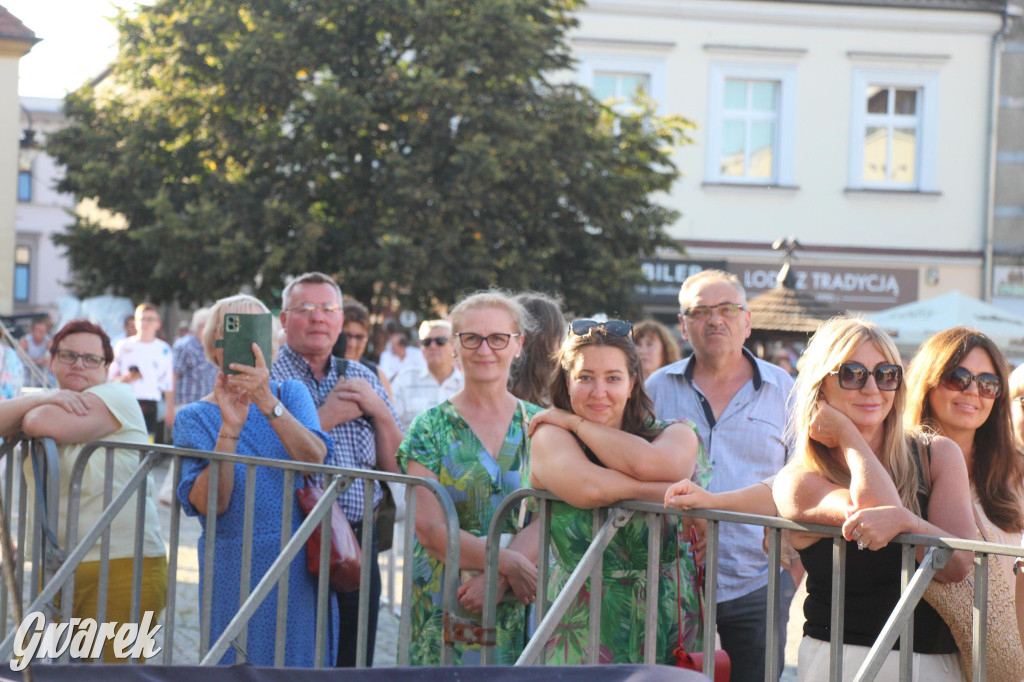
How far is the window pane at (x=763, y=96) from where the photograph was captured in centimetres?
2169

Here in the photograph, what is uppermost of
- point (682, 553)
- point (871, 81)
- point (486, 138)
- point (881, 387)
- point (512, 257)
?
point (871, 81)

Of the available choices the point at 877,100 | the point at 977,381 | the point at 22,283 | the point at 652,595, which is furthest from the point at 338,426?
the point at 22,283

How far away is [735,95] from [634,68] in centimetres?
196

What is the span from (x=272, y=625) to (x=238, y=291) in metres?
Result: 13.1

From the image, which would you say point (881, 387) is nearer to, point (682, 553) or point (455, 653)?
point (682, 553)

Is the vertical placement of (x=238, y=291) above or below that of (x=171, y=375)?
above

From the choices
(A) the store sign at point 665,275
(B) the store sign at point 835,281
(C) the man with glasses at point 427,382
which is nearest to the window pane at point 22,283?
(A) the store sign at point 665,275

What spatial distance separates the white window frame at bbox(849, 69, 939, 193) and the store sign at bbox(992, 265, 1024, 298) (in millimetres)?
2007

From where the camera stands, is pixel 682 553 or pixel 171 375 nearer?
pixel 682 553

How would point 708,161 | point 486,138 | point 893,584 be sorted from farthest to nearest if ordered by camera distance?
point 708,161, point 486,138, point 893,584

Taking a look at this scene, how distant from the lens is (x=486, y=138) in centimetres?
1545

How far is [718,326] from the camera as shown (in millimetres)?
4426

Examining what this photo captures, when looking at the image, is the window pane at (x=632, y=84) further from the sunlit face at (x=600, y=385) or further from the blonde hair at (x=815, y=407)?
the blonde hair at (x=815, y=407)

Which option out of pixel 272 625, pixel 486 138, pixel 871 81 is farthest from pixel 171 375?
pixel 871 81
